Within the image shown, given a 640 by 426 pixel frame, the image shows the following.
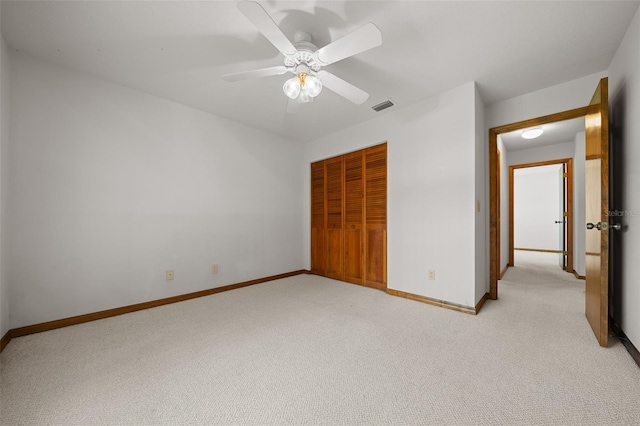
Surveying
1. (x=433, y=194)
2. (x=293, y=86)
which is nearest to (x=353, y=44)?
(x=293, y=86)

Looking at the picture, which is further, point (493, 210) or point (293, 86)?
point (493, 210)

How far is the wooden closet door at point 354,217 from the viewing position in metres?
3.64

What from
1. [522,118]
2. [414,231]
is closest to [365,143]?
[414,231]

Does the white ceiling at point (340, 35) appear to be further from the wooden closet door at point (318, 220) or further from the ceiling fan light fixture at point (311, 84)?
the wooden closet door at point (318, 220)

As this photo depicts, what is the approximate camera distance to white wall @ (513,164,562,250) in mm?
7078

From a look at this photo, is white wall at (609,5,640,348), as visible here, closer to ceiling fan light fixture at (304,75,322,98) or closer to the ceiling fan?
the ceiling fan

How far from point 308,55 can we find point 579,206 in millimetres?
4997

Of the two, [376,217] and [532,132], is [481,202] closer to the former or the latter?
[376,217]

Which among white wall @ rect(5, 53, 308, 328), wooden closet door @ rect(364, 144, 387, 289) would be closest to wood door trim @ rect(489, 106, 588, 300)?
wooden closet door @ rect(364, 144, 387, 289)

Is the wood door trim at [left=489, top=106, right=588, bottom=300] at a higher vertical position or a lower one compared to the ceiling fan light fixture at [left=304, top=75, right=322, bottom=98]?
lower

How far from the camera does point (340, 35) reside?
185 cm

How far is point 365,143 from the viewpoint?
3549 mm

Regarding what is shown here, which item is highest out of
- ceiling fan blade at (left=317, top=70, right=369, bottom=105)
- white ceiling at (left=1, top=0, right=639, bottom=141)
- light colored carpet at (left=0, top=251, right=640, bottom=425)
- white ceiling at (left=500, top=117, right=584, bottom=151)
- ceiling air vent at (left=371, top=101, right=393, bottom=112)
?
white ceiling at (left=1, top=0, right=639, bottom=141)

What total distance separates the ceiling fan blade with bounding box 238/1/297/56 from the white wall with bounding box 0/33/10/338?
2115mm
